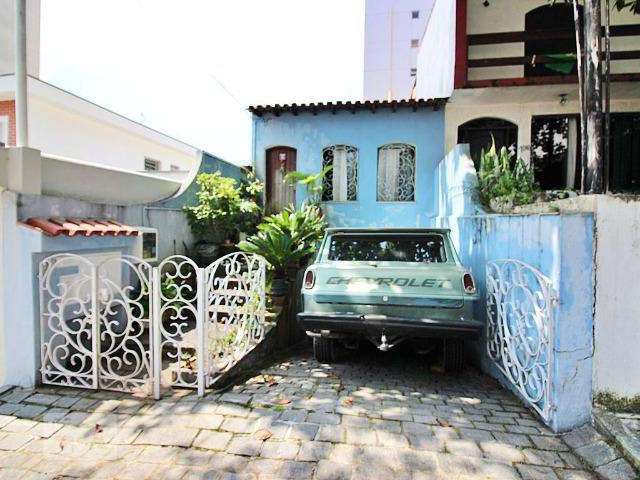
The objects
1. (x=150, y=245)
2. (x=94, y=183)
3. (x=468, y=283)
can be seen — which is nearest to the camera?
(x=468, y=283)

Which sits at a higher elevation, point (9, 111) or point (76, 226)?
point (9, 111)

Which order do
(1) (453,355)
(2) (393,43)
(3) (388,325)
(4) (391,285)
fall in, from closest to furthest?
(3) (388,325) → (4) (391,285) → (1) (453,355) → (2) (393,43)

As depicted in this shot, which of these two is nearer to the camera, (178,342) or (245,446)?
(245,446)

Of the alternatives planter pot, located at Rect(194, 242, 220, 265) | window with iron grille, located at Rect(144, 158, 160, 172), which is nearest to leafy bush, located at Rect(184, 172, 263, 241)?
planter pot, located at Rect(194, 242, 220, 265)

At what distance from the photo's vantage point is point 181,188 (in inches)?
318

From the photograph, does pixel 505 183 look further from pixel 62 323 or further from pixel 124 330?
pixel 62 323

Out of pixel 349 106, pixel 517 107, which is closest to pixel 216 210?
pixel 349 106

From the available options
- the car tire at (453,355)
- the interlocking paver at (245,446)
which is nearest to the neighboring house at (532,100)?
the car tire at (453,355)

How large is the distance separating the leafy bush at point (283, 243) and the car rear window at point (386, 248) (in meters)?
1.39

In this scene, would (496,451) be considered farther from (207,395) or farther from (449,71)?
(449,71)

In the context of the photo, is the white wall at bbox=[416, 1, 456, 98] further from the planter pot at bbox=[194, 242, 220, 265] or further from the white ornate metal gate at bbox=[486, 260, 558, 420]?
the planter pot at bbox=[194, 242, 220, 265]

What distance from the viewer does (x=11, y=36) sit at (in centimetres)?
953

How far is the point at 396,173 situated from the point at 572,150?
179 inches

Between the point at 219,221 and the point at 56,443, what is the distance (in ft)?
19.7
